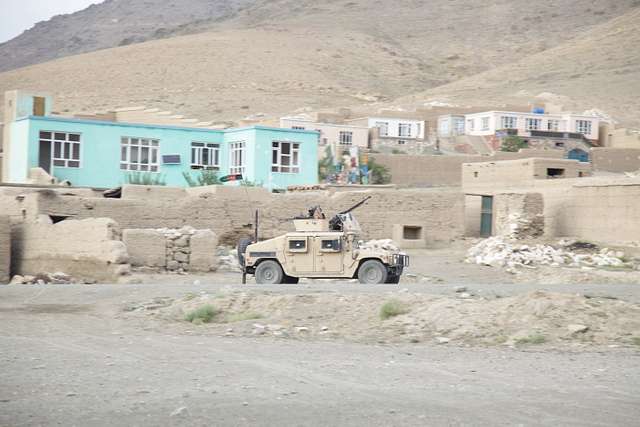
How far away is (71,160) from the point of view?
39.4m

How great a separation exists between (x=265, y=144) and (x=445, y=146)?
32.6 metres

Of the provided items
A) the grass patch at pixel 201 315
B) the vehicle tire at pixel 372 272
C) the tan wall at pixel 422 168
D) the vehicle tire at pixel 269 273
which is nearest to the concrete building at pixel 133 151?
the tan wall at pixel 422 168

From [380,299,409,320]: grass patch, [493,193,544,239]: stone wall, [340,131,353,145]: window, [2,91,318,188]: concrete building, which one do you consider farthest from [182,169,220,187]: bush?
[340,131,353,145]: window

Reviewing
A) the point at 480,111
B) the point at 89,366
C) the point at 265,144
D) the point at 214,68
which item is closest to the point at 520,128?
the point at 480,111

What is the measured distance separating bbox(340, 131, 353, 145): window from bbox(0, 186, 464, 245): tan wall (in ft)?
113

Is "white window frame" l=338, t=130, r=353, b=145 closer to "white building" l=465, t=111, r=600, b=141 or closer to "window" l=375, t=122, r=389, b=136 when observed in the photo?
"window" l=375, t=122, r=389, b=136

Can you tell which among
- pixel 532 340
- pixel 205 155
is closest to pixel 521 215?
pixel 205 155

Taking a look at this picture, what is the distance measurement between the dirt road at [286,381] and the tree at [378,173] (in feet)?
130

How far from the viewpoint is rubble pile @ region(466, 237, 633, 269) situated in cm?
2962

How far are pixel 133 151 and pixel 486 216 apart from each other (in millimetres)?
14613

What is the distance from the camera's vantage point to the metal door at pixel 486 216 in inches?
1516

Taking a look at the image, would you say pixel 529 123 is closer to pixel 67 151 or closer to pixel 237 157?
pixel 237 157

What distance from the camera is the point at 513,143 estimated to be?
6888 cm

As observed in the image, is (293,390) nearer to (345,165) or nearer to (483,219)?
(483,219)
